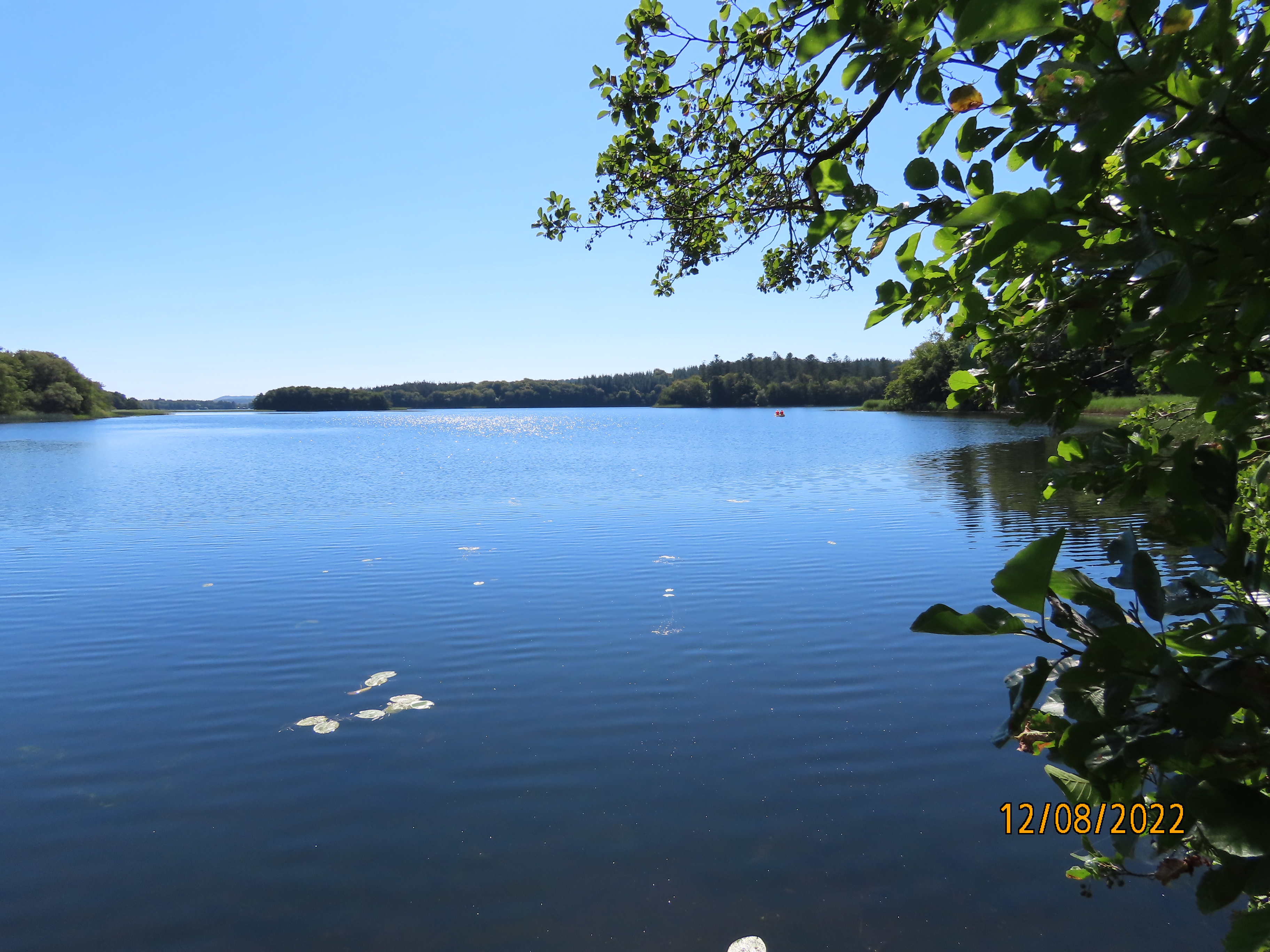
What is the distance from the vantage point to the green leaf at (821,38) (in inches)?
57.2

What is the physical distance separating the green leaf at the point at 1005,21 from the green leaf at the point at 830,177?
0.62 m

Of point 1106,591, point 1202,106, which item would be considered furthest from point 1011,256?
point 1106,591

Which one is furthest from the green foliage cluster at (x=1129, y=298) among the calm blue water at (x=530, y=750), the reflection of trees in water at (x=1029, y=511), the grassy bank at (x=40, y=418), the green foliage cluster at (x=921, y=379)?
the grassy bank at (x=40, y=418)

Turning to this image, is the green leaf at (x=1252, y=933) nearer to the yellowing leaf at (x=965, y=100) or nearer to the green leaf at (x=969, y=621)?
the green leaf at (x=969, y=621)

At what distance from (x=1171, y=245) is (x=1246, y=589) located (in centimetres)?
78

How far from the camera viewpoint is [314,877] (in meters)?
5.35

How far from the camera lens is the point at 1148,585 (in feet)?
4.52

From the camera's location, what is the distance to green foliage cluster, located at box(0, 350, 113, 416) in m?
105

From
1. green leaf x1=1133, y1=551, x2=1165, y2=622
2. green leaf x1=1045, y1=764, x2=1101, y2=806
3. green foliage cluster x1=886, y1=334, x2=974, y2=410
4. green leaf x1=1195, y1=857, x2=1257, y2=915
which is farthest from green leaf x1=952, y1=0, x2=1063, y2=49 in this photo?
green foliage cluster x1=886, y1=334, x2=974, y2=410

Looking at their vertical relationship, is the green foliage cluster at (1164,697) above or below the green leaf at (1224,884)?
above

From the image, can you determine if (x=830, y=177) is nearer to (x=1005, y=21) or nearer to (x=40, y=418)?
(x=1005, y=21)

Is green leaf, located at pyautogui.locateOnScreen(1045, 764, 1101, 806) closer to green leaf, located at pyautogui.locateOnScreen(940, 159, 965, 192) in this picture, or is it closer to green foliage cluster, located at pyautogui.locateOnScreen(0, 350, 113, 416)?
green leaf, located at pyautogui.locateOnScreen(940, 159, 965, 192)

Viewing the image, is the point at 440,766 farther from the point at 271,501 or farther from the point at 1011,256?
the point at 271,501

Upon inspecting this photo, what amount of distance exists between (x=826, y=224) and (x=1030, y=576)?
1.06m
